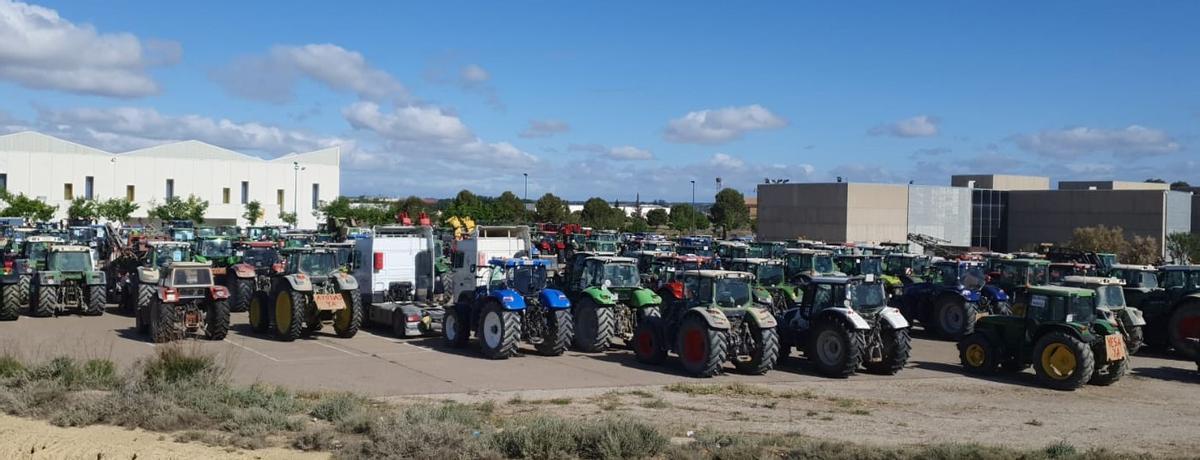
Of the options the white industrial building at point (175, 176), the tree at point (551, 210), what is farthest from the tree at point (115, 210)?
the tree at point (551, 210)

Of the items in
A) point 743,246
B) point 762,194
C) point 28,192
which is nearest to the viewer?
point 743,246

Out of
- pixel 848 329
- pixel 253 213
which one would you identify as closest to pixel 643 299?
pixel 848 329

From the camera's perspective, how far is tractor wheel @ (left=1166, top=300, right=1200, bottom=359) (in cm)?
2233

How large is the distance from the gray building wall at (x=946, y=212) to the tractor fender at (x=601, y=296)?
51696 millimetres

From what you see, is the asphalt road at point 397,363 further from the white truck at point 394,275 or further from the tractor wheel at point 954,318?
the tractor wheel at point 954,318

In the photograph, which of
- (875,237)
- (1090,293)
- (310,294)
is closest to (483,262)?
(310,294)

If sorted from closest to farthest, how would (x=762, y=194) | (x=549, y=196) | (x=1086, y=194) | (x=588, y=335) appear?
(x=588, y=335), (x=1086, y=194), (x=762, y=194), (x=549, y=196)

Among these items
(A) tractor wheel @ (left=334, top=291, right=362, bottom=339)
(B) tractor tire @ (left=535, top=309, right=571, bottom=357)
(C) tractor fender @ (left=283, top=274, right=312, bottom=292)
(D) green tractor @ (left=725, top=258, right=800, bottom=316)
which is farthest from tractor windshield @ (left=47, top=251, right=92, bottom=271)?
(D) green tractor @ (left=725, top=258, right=800, bottom=316)

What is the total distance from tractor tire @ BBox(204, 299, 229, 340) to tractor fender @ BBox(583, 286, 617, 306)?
7.14 meters

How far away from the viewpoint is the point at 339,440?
466 inches

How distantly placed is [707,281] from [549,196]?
6789 cm

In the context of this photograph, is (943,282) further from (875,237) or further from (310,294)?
(875,237)

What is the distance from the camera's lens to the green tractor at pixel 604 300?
2014 cm

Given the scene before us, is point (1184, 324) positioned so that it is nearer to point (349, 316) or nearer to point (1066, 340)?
point (1066, 340)
